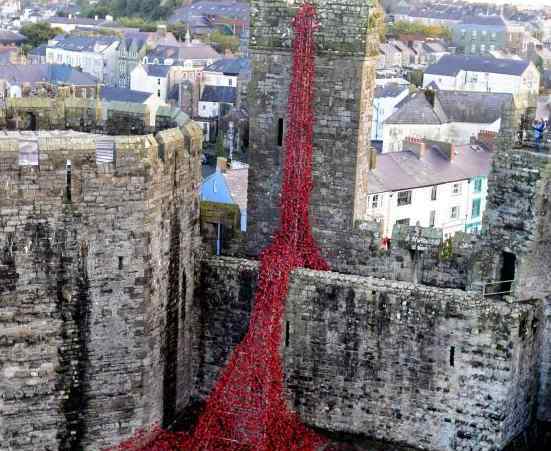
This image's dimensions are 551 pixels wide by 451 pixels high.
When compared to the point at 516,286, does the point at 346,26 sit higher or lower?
higher

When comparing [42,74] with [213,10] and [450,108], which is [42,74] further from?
[213,10]

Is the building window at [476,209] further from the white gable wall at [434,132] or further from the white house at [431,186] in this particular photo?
the white gable wall at [434,132]

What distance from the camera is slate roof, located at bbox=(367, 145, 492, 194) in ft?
126

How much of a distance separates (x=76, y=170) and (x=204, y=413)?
4.70 metres

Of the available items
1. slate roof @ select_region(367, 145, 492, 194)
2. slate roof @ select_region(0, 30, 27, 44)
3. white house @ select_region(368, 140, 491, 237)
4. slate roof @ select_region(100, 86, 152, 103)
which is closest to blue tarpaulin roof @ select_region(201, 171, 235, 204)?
white house @ select_region(368, 140, 491, 237)

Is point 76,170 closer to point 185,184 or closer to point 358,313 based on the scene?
point 185,184

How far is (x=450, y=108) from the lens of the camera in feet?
210

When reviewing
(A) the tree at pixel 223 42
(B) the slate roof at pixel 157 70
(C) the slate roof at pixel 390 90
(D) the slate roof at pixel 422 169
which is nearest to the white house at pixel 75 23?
(A) the tree at pixel 223 42

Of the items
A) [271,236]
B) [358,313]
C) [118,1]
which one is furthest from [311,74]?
[118,1]

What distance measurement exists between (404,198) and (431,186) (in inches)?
71.2

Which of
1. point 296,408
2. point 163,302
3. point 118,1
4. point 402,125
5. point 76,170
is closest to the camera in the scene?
point 76,170

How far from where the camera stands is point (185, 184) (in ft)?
53.9

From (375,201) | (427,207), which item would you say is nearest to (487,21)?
(427,207)

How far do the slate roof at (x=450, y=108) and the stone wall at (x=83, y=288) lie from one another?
4368 centimetres
